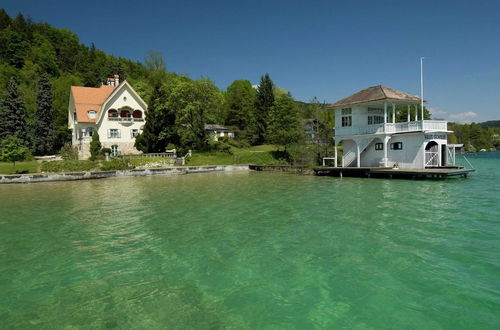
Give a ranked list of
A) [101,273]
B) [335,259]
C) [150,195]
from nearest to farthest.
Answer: [101,273] < [335,259] < [150,195]

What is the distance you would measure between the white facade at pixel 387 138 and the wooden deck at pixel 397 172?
1255 millimetres

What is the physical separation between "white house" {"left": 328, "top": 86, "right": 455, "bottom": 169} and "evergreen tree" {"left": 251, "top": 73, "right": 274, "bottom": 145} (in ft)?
104

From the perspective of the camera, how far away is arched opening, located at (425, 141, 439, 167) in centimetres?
2705

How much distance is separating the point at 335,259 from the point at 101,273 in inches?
223

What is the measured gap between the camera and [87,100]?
46.6 m

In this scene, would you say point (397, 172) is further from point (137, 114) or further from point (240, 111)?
point (240, 111)

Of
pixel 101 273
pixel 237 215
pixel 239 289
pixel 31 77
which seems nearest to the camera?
pixel 239 289

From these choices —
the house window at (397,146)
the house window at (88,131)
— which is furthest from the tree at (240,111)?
the house window at (397,146)

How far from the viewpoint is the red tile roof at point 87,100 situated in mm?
44562

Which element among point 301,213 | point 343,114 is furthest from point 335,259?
point 343,114

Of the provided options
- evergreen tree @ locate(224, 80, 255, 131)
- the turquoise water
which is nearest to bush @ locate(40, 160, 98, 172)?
the turquoise water

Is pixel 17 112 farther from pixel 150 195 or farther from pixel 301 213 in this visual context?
pixel 301 213

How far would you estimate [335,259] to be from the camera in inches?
311

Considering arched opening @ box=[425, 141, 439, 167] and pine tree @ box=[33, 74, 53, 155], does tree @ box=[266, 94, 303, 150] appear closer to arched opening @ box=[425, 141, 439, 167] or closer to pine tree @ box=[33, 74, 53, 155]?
arched opening @ box=[425, 141, 439, 167]
